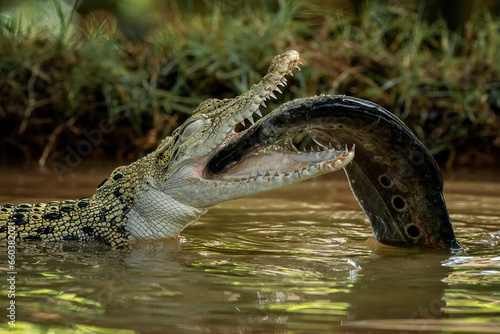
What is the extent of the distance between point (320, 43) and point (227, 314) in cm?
710

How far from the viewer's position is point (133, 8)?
14.0 m

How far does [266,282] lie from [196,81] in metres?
5.94

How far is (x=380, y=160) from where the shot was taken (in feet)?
12.3

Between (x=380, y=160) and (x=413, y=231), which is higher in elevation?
(x=380, y=160)

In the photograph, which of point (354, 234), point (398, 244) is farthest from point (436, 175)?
point (354, 234)

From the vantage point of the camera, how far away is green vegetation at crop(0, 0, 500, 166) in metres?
8.32

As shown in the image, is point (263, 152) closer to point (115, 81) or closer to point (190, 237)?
point (190, 237)

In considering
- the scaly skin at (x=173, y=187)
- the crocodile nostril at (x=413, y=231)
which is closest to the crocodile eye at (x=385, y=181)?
the crocodile nostril at (x=413, y=231)

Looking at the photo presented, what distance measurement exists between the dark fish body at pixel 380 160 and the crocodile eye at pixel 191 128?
1.34 feet

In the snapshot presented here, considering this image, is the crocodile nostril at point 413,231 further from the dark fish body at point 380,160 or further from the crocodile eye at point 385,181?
the crocodile eye at point 385,181

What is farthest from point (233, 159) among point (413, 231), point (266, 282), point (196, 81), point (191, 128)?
point (196, 81)

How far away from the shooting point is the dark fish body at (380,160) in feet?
11.8

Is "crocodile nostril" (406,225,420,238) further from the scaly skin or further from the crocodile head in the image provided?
the scaly skin

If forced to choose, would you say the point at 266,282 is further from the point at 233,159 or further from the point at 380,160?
the point at 233,159
